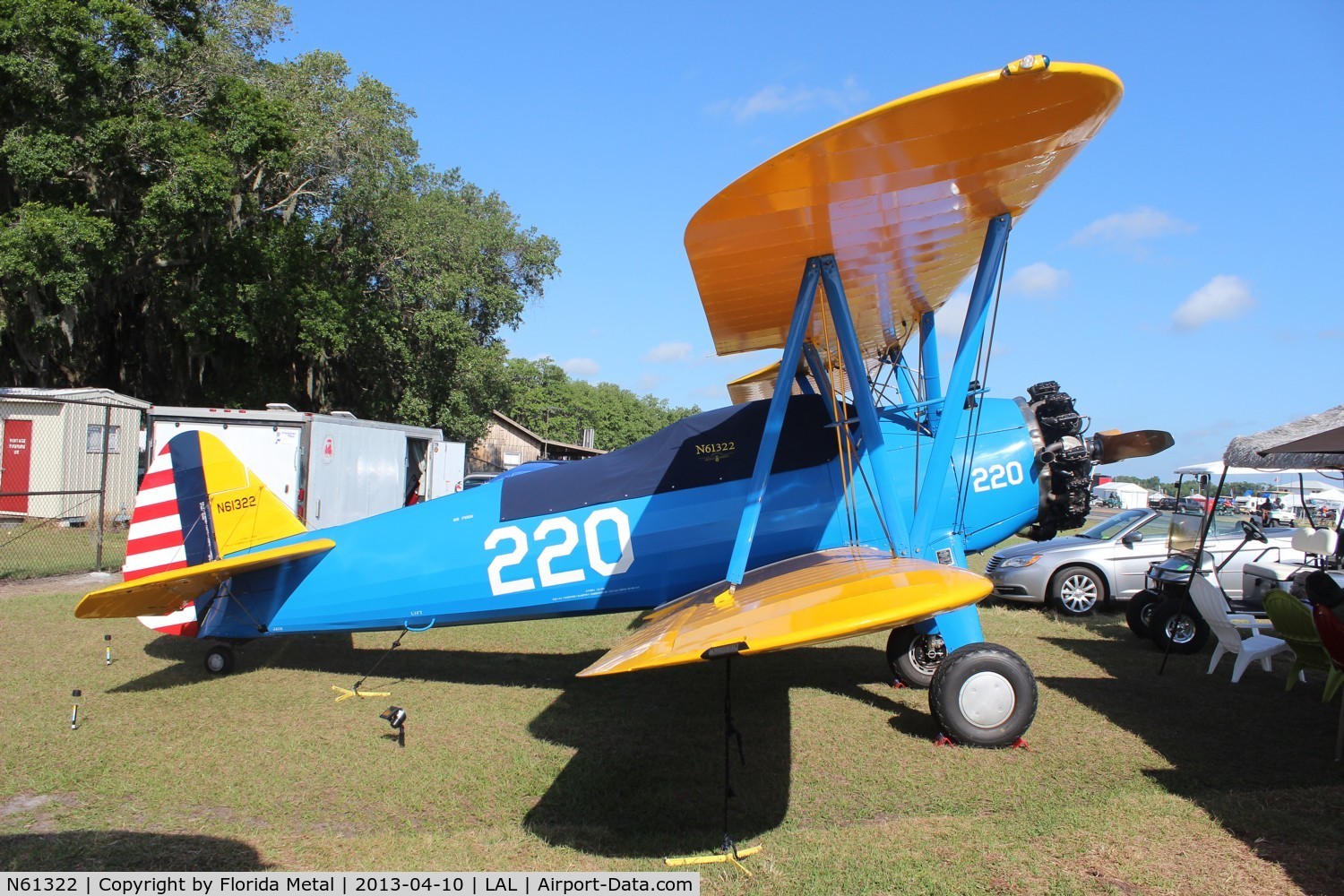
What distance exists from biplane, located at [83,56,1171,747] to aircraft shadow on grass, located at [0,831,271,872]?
6.33 feet

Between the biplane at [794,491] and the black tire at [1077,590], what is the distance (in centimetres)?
430

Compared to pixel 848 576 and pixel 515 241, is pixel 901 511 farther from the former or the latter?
pixel 515 241

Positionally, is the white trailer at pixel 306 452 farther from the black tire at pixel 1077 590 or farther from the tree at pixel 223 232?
the black tire at pixel 1077 590

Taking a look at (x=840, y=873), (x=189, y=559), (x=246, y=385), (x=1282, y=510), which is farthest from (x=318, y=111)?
(x=1282, y=510)

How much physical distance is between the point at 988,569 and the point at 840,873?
8192 mm

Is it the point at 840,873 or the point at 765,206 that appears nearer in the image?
the point at 840,873

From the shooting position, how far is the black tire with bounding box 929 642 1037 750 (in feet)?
15.8

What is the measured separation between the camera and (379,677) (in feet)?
21.9

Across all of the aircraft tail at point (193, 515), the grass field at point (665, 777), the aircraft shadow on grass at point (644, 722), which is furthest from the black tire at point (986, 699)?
the aircraft tail at point (193, 515)

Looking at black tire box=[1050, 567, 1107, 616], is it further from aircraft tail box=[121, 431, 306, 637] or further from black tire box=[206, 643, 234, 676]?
black tire box=[206, 643, 234, 676]

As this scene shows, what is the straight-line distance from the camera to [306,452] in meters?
14.7

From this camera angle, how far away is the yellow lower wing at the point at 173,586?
5.32 m

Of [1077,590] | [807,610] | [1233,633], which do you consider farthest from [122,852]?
[1077,590]
